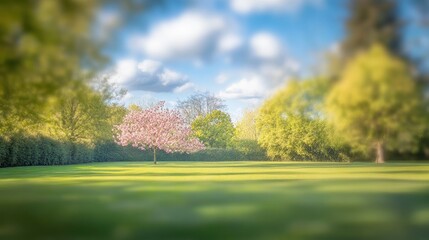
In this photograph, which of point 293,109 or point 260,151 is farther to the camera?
point 260,151

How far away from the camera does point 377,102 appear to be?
5855mm

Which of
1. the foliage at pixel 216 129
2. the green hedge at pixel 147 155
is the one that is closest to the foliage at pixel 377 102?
the green hedge at pixel 147 155

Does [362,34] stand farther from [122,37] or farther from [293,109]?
[122,37]

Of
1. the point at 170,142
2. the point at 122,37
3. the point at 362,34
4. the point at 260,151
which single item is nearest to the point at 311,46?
the point at 362,34

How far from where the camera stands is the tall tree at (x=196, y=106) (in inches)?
2213

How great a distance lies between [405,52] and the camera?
5.91 m

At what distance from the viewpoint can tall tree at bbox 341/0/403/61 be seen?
5789mm

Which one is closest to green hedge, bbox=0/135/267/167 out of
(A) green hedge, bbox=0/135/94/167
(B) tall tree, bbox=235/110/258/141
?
(A) green hedge, bbox=0/135/94/167

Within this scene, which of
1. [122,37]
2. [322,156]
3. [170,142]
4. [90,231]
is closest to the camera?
[122,37]

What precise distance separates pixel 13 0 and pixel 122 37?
5.88 ft

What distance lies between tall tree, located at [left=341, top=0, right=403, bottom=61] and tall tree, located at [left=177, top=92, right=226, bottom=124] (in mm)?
49475

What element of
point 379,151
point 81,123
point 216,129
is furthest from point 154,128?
point 379,151

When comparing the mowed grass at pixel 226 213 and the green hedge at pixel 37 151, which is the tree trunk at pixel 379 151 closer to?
the mowed grass at pixel 226 213

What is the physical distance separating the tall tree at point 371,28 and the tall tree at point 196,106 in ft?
162
